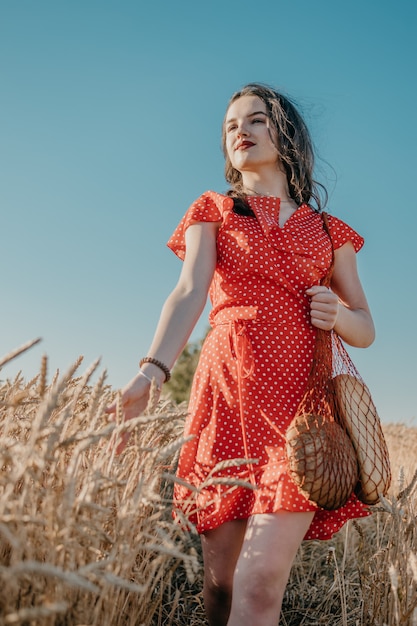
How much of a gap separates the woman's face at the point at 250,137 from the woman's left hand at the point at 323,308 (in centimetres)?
69

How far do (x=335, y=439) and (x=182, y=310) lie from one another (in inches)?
26.5

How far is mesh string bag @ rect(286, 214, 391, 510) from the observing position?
1.70 meters

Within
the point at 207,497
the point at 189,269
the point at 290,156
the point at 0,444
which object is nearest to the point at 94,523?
the point at 0,444

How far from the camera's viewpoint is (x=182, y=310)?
208 centimetres

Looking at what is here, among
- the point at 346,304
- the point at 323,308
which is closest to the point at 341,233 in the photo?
the point at 346,304

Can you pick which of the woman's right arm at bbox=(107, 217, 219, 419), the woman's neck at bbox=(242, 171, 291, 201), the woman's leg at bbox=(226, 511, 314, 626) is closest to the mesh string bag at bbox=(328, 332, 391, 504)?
the woman's leg at bbox=(226, 511, 314, 626)

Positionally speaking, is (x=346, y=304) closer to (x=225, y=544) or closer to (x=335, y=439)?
(x=335, y=439)

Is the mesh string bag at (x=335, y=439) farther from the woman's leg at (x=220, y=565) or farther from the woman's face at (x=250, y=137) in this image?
the woman's face at (x=250, y=137)

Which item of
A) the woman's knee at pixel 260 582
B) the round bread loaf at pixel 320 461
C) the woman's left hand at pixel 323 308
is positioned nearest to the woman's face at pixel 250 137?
the woman's left hand at pixel 323 308

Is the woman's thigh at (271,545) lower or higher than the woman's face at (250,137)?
lower

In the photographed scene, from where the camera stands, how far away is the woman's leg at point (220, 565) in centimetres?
196

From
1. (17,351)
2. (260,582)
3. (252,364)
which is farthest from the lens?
(252,364)

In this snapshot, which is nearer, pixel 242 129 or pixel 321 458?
pixel 321 458

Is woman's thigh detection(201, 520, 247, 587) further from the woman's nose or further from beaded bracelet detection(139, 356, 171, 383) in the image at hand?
the woman's nose
